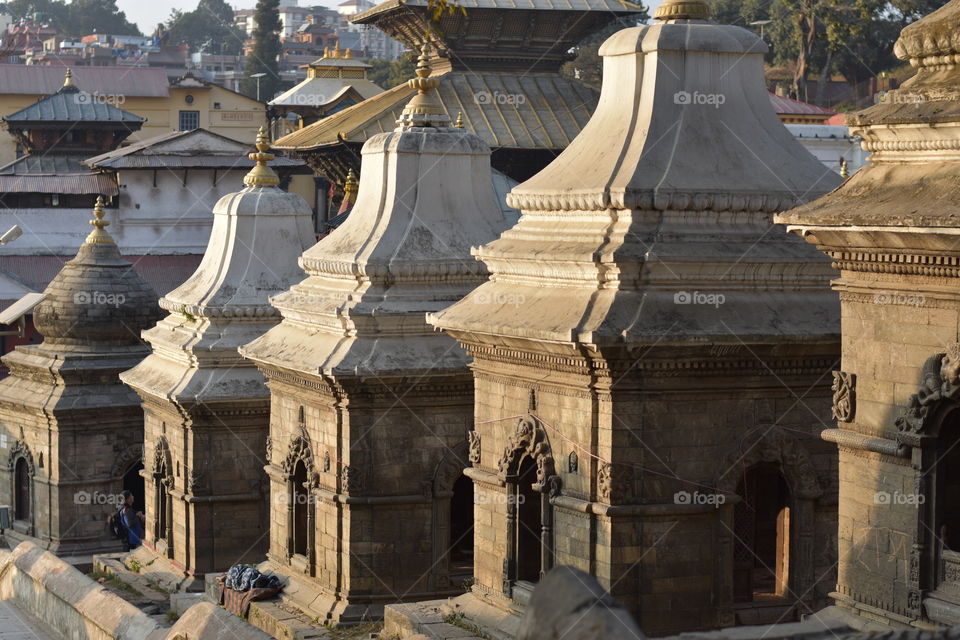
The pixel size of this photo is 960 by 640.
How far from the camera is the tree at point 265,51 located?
3351 inches

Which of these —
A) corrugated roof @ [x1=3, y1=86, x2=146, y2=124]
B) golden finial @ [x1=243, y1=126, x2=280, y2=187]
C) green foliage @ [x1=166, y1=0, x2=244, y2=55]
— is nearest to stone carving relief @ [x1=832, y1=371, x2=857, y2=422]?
golden finial @ [x1=243, y1=126, x2=280, y2=187]

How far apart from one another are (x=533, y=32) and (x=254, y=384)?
17306mm

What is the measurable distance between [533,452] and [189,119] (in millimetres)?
57763

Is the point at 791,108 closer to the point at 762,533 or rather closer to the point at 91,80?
the point at 762,533

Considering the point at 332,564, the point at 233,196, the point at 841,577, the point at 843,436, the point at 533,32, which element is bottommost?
the point at 332,564

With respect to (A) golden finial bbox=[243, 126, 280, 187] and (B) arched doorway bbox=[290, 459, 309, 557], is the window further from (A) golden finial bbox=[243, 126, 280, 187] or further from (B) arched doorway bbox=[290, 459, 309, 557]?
(B) arched doorway bbox=[290, 459, 309, 557]

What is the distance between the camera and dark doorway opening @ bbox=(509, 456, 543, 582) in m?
16.4

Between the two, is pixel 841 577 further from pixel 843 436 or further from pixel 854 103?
pixel 854 103

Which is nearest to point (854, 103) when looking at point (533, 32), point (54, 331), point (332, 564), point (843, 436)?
point (533, 32)

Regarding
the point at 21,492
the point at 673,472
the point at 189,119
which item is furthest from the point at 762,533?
the point at 189,119

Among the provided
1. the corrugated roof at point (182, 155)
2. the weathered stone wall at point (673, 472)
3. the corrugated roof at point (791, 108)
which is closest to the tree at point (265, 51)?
the corrugated roof at point (182, 155)

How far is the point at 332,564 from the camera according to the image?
19547 mm

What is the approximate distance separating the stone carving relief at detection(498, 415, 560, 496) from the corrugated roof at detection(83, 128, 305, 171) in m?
30.0

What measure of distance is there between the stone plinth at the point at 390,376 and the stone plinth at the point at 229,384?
3.22 metres
